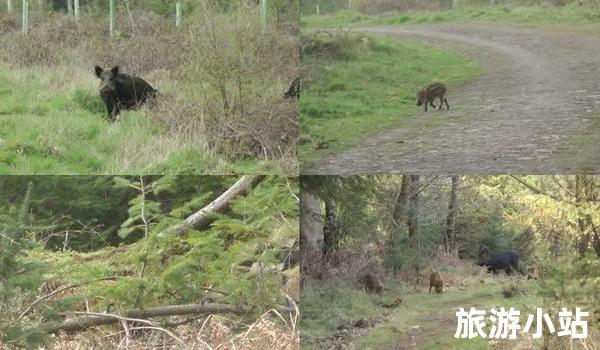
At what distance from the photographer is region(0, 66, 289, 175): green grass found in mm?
5285

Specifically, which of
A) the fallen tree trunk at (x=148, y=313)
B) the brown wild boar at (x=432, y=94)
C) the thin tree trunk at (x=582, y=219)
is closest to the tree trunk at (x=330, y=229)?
the fallen tree trunk at (x=148, y=313)

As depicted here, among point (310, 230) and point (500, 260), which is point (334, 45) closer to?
point (310, 230)

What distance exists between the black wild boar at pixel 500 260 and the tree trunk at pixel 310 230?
2.85 ft

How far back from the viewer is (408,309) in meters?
4.57

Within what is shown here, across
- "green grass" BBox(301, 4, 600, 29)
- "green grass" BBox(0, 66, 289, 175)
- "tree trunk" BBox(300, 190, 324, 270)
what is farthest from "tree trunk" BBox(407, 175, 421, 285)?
"green grass" BBox(0, 66, 289, 175)

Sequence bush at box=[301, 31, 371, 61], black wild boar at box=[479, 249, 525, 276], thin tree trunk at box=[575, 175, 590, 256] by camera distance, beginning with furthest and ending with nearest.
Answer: bush at box=[301, 31, 371, 61]
black wild boar at box=[479, 249, 525, 276]
thin tree trunk at box=[575, 175, 590, 256]

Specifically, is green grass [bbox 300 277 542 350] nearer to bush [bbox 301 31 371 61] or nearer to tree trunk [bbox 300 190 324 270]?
tree trunk [bbox 300 190 324 270]

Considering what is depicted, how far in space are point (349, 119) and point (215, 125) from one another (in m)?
1.13

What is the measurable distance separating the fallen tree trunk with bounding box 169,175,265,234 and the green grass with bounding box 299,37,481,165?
753 millimetres

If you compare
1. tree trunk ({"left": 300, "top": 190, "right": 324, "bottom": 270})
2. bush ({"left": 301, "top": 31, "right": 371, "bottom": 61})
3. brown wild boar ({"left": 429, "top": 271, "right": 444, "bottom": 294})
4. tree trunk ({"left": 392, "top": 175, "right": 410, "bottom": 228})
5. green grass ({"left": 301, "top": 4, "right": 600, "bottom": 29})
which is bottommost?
brown wild boar ({"left": 429, "top": 271, "right": 444, "bottom": 294})

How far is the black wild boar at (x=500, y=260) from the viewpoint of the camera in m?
4.40

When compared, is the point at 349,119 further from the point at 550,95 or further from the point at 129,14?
the point at 129,14

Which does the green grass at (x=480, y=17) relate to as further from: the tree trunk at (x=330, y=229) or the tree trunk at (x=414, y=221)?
the tree trunk at (x=330, y=229)

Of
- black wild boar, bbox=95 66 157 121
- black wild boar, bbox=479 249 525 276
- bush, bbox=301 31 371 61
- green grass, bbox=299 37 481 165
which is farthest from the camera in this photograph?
black wild boar, bbox=95 66 157 121
